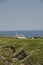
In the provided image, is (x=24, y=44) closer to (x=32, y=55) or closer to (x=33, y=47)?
(x=33, y=47)

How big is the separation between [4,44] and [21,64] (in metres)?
1.84

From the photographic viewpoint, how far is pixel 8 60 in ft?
29.4

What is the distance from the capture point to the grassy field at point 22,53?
349 inches

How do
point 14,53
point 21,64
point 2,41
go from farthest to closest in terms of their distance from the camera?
point 2,41, point 14,53, point 21,64

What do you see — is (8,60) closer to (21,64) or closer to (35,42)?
(21,64)

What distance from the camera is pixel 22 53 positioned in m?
9.33

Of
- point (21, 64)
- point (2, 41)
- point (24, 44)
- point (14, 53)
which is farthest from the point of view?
point (2, 41)

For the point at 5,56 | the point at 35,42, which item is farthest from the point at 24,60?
the point at 35,42

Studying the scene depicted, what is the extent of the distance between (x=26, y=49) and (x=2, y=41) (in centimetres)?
158

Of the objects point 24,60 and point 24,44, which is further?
point 24,44

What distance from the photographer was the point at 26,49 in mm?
9664

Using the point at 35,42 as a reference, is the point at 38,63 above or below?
below

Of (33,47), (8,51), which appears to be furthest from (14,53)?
(33,47)

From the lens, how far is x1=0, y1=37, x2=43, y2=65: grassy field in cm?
888
